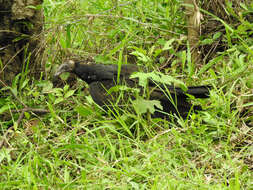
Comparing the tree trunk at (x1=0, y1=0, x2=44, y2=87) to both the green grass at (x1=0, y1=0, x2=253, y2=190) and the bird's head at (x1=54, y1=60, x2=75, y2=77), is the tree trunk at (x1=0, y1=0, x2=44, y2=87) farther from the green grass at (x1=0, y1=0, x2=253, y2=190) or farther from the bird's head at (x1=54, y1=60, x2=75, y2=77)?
the bird's head at (x1=54, y1=60, x2=75, y2=77)

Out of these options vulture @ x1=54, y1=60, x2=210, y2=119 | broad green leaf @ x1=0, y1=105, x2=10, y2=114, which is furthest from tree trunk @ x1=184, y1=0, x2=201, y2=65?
broad green leaf @ x1=0, y1=105, x2=10, y2=114

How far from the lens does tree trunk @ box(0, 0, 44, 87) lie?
2.92 meters

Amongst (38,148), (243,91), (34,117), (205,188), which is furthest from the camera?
(34,117)

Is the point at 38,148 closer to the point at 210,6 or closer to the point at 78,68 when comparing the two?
the point at 78,68

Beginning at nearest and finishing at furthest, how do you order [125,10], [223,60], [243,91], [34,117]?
[243,91] → [34,117] → [223,60] → [125,10]

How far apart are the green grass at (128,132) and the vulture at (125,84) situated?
0.28ft

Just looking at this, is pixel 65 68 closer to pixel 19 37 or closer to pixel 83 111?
pixel 19 37

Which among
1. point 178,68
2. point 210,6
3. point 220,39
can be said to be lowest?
point 178,68

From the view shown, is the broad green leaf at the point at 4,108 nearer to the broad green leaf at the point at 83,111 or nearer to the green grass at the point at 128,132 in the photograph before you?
the green grass at the point at 128,132

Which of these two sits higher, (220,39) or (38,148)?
(220,39)

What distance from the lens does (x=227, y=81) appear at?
9.28 feet

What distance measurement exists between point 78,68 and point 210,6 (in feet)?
4.49

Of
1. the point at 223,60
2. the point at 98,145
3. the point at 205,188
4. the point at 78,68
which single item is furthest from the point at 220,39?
the point at 205,188

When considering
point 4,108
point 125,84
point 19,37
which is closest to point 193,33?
point 125,84
